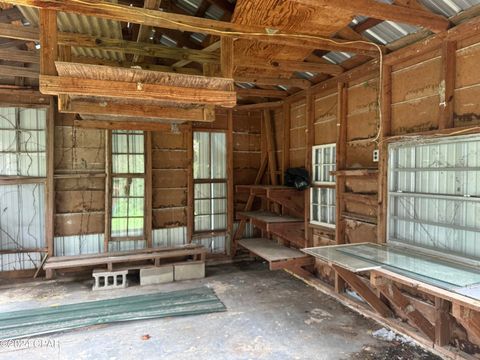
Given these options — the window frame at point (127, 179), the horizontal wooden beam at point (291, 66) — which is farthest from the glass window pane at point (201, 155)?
the horizontal wooden beam at point (291, 66)

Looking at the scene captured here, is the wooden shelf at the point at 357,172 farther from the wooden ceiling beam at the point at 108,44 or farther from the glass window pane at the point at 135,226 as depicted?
the glass window pane at the point at 135,226

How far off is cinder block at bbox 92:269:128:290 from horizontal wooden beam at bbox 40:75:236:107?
3516 millimetres

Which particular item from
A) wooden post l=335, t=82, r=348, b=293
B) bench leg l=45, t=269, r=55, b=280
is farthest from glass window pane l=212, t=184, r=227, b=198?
bench leg l=45, t=269, r=55, b=280

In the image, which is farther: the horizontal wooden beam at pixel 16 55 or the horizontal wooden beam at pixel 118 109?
the horizontal wooden beam at pixel 16 55

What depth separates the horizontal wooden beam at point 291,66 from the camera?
13.0 ft

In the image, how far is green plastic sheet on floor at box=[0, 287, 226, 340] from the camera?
3775 millimetres

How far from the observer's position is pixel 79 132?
5.91 meters

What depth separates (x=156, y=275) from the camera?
5.48m

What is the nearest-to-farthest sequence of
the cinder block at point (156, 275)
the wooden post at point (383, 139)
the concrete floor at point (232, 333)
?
the concrete floor at point (232, 333)
the wooden post at point (383, 139)
the cinder block at point (156, 275)

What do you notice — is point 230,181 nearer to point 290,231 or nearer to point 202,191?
point 202,191

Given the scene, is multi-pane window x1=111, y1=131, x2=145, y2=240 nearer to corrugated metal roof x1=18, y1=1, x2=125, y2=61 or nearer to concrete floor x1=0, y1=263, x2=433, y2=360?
concrete floor x1=0, y1=263, x2=433, y2=360

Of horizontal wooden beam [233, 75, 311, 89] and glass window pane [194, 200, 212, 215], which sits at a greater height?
horizontal wooden beam [233, 75, 311, 89]

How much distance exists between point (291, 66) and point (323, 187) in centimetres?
203

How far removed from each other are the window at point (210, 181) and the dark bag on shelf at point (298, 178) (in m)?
1.60
